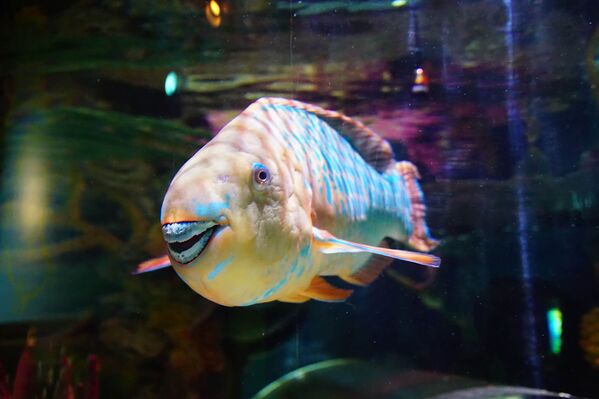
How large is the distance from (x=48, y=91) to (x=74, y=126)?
45 cm

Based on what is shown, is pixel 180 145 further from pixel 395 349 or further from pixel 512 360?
pixel 512 360

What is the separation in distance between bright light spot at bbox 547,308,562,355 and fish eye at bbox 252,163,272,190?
3.14m

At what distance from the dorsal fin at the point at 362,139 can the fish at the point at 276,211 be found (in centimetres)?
1

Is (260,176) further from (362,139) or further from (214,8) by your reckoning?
(214,8)

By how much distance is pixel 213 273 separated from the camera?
1.68 metres

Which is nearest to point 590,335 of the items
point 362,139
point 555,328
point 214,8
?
point 555,328

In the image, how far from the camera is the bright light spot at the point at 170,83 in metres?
4.09

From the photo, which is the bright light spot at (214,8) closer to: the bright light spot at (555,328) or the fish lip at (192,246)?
the fish lip at (192,246)

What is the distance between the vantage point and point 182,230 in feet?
5.31

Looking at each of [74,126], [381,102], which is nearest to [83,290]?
[74,126]

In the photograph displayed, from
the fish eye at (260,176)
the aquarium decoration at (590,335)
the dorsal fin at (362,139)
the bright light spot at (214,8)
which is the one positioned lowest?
the aquarium decoration at (590,335)

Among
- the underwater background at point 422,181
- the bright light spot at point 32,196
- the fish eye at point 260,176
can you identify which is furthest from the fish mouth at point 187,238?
the bright light spot at point 32,196

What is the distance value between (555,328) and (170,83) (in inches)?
158

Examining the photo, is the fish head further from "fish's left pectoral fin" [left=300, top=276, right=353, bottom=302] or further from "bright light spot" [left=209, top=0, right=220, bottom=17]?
"bright light spot" [left=209, top=0, right=220, bottom=17]
